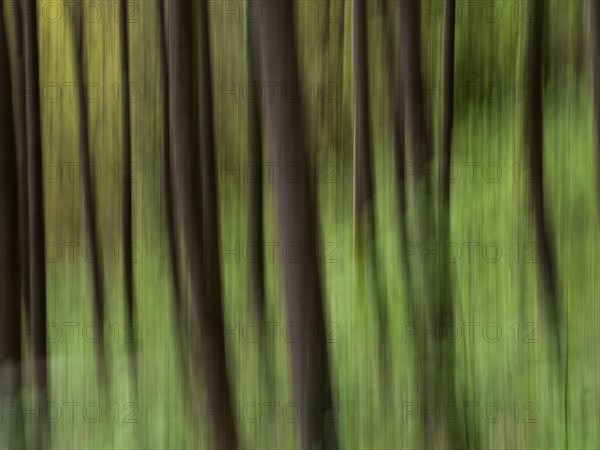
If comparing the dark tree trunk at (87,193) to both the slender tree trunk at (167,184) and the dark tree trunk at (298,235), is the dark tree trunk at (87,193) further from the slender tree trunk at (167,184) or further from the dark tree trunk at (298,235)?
the dark tree trunk at (298,235)

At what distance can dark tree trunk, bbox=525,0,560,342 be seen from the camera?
666 mm

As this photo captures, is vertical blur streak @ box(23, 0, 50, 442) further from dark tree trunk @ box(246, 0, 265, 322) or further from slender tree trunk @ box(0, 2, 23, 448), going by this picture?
dark tree trunk @ box(246, 0, 265, 322)

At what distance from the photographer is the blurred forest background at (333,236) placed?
0.67 meters

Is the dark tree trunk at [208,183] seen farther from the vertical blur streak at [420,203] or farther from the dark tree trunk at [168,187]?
the vertical blur streak at [420,203]

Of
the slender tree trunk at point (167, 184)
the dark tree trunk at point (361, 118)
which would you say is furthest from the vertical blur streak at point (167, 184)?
the dark tree trunk at point (361, 118)

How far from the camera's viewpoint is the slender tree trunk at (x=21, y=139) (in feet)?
2.28

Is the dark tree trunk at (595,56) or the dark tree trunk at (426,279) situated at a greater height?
the dark tree trunk at (595,56)

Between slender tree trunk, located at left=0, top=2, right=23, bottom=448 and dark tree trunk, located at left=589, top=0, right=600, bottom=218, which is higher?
dark tree trunk, located at left=589, top=0, right=600, bottom=218

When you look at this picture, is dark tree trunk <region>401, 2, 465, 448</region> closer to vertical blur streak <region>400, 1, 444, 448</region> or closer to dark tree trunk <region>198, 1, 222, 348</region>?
vertical blur streak <region>400, 1, 444, 448</region>

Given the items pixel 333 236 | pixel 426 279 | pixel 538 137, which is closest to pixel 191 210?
pixel 333 236

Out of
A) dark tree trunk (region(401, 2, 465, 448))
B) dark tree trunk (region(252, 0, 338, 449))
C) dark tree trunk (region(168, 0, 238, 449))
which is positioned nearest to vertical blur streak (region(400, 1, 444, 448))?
dark tree trunk (region(401, 2, 465, 448))

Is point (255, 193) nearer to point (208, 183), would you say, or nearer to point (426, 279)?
point (208, 183)

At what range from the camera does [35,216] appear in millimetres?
695

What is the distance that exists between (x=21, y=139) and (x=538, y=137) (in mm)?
598
